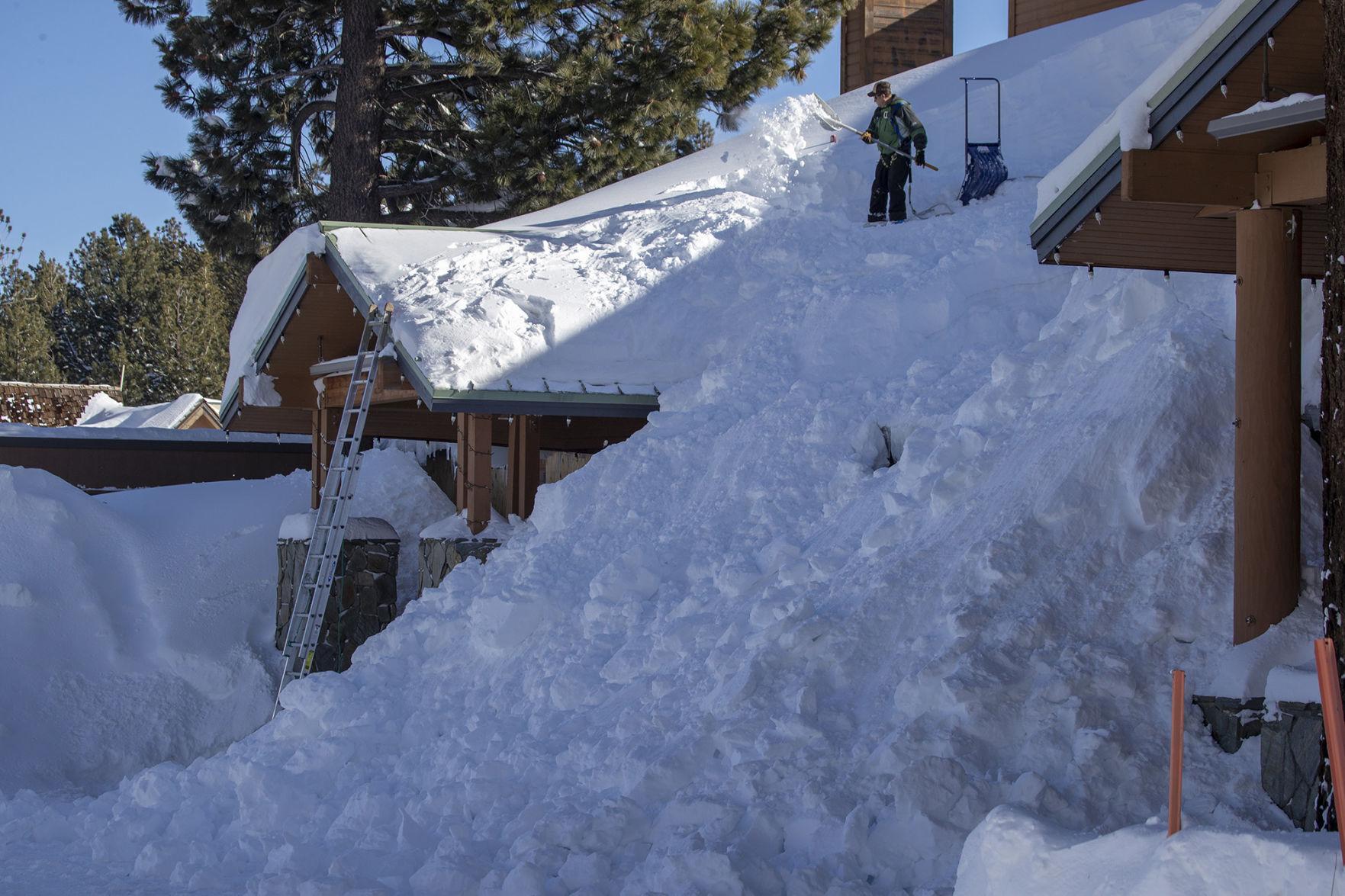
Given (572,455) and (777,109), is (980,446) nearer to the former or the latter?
(572,455)

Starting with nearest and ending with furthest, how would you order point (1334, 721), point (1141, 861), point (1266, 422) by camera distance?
1. point (1334, 721)
2. point (1141, 861)
3. point (1266, 422)

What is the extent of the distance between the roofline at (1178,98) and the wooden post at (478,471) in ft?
18.3

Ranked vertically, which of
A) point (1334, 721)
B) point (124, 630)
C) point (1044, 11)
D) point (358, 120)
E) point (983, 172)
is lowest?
point (124, 630)

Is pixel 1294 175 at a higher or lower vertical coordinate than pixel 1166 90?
lower

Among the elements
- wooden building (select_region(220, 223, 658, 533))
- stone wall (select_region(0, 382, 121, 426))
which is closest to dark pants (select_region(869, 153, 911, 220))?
wooden building (select_region(220, 223, 658, 533))

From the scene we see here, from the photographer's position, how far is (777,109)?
51.9ft

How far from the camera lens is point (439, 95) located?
18.0 meters

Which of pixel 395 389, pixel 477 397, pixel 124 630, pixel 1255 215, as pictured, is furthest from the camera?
pixel 124 630

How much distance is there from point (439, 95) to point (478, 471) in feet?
30.1

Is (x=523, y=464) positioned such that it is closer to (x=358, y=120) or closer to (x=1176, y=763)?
(x=1176, y=763)

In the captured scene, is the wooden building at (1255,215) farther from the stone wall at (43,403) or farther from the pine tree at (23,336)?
the pine tree at (23,336)

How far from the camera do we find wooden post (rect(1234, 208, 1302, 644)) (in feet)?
16.4

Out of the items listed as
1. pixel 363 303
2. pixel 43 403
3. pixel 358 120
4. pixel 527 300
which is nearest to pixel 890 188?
pixel 527 300

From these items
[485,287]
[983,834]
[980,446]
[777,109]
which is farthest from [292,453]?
[983,834]
